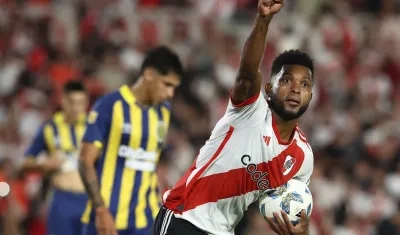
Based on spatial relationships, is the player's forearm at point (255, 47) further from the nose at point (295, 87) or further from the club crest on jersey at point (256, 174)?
the club crest on jersey at point (256, 174)

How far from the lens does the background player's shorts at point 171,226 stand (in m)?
5.29

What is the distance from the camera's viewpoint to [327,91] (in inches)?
541

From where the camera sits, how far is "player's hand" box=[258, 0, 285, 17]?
15.5ft

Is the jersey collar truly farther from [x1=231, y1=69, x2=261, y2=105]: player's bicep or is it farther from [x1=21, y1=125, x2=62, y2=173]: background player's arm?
[x1=231, y1=69, x2=261, y2=105]: player's bicep

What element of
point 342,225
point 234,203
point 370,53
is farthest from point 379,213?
point 234,203

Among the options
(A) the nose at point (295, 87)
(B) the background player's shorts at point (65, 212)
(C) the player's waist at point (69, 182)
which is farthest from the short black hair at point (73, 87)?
(A) the nose at point (295, 87)

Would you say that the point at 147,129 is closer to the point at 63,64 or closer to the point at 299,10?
the point at 63,64

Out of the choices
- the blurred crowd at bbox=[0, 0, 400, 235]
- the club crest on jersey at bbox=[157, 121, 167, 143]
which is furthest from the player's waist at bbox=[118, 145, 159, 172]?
the blurred crowd at bbox=[0, 0, 400, 235]

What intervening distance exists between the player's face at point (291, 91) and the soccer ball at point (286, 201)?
1.43ft

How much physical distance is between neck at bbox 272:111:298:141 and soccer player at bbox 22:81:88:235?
3405 mm

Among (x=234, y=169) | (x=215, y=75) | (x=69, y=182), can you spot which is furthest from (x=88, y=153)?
(x=215, y=75)

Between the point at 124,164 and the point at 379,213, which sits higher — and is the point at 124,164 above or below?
above

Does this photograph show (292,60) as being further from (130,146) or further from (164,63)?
(130,146)

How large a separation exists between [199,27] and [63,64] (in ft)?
7.40
